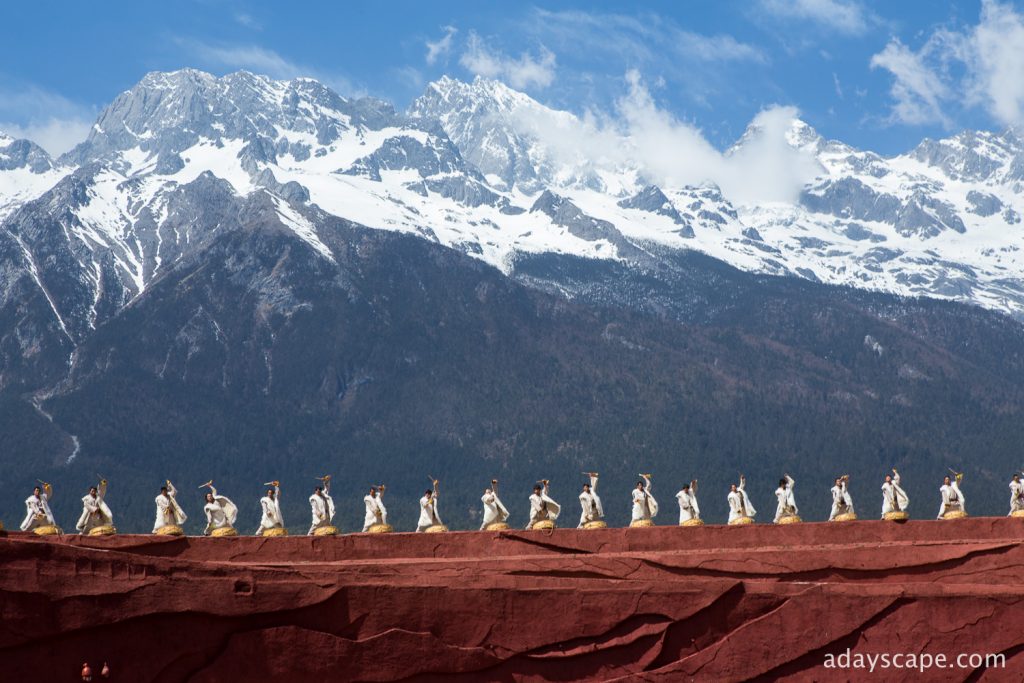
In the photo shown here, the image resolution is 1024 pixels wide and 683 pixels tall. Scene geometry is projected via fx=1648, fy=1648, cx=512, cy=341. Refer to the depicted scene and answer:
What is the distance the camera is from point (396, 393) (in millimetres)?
174625

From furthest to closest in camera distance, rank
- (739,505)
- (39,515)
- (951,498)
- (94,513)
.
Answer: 1. (951,498)
2. (739,505)
3. (39,515)
4. (94,513)

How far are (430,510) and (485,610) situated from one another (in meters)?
9.94

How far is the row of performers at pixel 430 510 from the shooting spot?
39.9 meters

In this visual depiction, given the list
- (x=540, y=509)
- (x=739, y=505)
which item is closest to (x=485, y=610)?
(x=540, y=509)

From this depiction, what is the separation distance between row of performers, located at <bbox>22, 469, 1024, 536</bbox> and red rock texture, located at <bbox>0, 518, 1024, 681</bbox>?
11.0 feet

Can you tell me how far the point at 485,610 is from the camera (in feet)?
111

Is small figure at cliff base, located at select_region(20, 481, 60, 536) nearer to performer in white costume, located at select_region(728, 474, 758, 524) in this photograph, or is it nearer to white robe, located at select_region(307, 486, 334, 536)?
white robe, located at select_region(307, 486, 334, 536)

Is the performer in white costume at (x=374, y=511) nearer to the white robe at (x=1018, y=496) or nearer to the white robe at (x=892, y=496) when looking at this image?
the white robe at (x=892, y=496)

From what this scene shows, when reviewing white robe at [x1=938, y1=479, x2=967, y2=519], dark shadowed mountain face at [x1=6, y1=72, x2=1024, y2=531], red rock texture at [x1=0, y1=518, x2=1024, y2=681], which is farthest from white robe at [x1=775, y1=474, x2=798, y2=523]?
dark shadowed mountain face at [x1=6, y1=72, x2=1024, y2=531]

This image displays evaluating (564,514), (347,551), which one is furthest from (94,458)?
(347,551)

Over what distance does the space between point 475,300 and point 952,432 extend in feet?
195

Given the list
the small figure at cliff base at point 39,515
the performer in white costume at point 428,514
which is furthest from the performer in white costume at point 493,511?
the small figure at cliff base at point 39,515

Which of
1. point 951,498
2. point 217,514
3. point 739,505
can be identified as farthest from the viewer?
point 951,498

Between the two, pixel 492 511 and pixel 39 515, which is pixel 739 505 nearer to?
pixel 492 511
